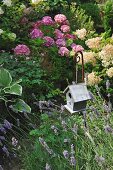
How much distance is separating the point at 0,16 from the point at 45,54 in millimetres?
1414

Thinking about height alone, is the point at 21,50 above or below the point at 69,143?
above

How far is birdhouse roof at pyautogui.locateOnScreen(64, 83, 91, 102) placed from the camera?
3.87 meters

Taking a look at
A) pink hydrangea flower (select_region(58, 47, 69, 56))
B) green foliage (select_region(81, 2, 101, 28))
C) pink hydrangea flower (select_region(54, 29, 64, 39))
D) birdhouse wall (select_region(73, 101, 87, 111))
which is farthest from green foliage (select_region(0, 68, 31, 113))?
green foliage (select_region(81, 2, 101, 28))

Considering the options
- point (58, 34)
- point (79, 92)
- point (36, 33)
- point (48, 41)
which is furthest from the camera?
point (58, 34)

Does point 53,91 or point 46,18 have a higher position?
point 46,18

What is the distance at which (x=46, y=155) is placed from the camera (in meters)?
4.19

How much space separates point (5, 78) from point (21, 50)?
3.99ft

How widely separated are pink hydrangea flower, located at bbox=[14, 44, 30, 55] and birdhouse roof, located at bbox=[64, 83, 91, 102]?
2.45 m

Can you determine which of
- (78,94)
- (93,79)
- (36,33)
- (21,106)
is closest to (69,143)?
(78,94)

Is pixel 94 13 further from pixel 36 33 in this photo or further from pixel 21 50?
pixel 21 50

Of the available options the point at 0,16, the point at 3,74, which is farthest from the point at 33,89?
the point at 0,16

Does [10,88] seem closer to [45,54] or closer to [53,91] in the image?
[53,91]

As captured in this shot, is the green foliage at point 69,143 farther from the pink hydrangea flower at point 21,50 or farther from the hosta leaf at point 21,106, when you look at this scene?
the pink hydrangea flower at point 21,50

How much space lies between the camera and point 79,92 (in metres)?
3.88
